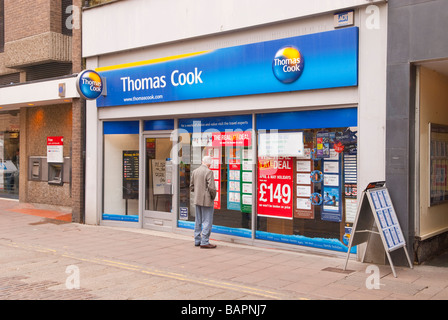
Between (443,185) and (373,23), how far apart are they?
318 cm

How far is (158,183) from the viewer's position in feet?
37.6

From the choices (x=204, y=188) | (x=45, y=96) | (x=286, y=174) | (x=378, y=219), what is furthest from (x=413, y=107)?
(x=45, y=96)

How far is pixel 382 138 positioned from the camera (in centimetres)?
776

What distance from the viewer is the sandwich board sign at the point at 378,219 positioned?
7.00 meters

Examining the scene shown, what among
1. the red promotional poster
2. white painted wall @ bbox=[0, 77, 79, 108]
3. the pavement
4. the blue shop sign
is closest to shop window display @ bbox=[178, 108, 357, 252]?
the red promotional poster

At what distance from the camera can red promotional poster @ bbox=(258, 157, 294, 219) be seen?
9.08 metres

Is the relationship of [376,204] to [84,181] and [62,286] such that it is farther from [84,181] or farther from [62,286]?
[84,181]

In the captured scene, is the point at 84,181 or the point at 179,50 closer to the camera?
the point at 179,50

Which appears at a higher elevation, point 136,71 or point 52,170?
point 136,71

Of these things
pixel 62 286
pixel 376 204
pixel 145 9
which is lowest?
pixel 62 286

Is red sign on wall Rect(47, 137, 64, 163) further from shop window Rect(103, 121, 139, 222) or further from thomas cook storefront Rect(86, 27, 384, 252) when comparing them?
shop window Rect(103, 121, 139, 222)

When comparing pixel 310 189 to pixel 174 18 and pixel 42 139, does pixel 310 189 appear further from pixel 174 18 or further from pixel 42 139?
pixel 42 139

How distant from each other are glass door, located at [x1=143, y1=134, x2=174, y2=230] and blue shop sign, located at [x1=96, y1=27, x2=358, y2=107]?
104 cm
